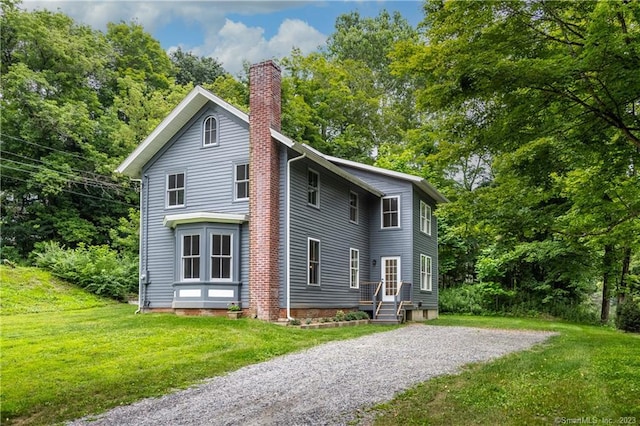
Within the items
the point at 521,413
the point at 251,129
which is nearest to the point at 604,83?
the point at 521,413

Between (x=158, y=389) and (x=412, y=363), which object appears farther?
(x=412, y=363)

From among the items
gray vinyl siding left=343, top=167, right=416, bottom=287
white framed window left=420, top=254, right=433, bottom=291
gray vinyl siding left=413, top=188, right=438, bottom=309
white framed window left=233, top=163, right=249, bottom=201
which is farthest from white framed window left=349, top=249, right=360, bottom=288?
white framed window left=233, top=163, right=249, bottom=201

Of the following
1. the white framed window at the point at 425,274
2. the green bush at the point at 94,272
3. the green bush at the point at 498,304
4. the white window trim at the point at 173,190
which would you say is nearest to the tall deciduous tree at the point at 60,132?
the green bush at the point at 94,272

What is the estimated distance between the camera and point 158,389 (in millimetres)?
7348

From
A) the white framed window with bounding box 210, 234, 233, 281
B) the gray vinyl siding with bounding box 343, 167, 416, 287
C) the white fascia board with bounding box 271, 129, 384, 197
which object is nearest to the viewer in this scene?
the white fascia board with bounding box 271, 129, 384, 197

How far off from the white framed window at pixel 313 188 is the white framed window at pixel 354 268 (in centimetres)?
334

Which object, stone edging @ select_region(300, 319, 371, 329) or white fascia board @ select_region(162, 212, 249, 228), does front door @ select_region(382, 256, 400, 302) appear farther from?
white fascia board @ select_region(162, 212, 249, 228)

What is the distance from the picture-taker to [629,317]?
19344 millimetres

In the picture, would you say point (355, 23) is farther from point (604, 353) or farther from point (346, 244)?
point (604, 353)

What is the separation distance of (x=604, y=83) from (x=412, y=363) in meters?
5.50

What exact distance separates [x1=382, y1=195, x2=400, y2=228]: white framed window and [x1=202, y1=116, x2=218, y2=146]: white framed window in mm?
8015

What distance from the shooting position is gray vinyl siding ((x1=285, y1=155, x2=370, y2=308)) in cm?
1579

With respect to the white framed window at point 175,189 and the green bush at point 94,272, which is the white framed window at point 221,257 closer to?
the white framed window at point 175,189

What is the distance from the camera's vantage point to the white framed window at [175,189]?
57.0 feet
